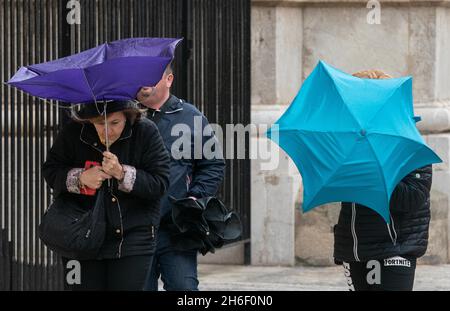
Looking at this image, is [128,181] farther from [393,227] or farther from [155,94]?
[393,227]

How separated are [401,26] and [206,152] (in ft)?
15.2

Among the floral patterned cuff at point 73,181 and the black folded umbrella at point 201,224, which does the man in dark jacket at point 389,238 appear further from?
the floral patterned cuff at point 73,181

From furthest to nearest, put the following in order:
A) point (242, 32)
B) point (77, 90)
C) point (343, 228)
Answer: point (242, 32), point (343, 228), point (77, 90)

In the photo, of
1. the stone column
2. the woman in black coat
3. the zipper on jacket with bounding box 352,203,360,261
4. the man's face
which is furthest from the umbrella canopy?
the stone column

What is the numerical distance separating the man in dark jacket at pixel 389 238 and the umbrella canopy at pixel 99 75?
1307 mm

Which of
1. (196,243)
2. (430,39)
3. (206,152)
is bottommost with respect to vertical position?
(196,243)

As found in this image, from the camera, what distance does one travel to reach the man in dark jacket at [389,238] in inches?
250

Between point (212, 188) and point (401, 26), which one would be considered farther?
point (401, 26)

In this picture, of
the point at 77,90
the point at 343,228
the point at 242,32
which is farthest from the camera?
the point at 242,32

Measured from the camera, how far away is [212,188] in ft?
22.4

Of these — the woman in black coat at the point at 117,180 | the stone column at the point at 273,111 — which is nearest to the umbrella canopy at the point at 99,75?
the woman in black coat at the point at 117,180

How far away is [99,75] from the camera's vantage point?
5.89 meters

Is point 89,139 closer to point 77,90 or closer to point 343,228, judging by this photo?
point 77,90

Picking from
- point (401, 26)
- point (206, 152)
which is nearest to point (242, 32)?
point (401, 26)
